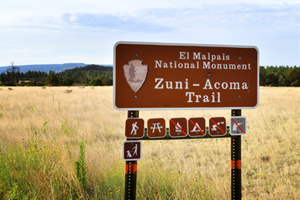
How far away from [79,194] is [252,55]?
3.22m

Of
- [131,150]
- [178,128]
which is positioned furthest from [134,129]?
[178,128]

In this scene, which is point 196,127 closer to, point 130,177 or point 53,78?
point 130,177

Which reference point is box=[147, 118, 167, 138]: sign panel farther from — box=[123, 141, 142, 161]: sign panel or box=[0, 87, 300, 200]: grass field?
box=[0, 87, 300, 200]: grass field

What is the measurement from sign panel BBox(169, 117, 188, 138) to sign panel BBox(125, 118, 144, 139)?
405 mm

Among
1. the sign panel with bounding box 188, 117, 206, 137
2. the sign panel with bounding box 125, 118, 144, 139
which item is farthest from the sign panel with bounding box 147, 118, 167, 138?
the sign panel with bounding box 188, 117, 206, 137

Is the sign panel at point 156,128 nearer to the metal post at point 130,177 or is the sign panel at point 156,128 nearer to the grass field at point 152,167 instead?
the metal post at point 130,177

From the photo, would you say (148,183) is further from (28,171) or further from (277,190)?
(277,190)

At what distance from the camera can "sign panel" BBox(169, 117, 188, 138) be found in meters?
2.93

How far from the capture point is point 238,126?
3.17 metres

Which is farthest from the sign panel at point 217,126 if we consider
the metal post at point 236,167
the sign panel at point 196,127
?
the metal post at point 236,167

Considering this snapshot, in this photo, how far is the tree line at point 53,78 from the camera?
65.1m

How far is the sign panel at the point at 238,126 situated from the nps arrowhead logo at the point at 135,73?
1.40 meters

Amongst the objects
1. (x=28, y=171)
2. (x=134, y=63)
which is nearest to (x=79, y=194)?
(x=28, y=171)

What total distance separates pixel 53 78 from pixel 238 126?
70.3m
